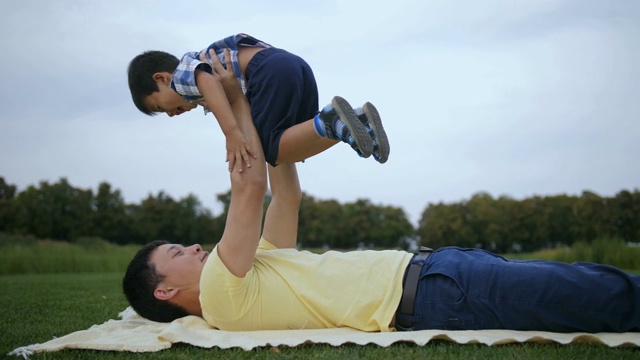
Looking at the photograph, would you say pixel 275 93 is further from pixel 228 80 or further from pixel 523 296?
pixel 523 296

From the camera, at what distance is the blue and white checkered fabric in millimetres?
3904

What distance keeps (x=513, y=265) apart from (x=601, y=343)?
55 cm

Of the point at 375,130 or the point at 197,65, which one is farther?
the point at 197,65

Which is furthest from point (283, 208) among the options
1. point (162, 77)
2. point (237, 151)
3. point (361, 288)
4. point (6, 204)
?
point (6, 204)

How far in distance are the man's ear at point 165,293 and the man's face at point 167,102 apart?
144 cm

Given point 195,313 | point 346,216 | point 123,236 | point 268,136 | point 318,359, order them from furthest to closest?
1. point 346,216
2. point 123,236
3. point 268,136
4. point 195,313
5. point 318,359

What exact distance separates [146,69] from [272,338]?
227 cm

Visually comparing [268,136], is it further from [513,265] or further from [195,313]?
[513,265]

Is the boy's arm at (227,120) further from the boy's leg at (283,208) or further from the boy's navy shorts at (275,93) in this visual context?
the boy's leg at (283,208)

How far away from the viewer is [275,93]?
12.8 ft

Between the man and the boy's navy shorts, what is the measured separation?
0.32 meters

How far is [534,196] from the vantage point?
74.0 ft

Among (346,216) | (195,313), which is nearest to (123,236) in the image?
(346,216)

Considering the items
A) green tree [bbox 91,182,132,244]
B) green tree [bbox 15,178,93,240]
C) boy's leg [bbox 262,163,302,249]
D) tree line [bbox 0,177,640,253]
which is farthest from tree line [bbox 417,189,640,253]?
boy's leg [bbox 262,163,302,249]
